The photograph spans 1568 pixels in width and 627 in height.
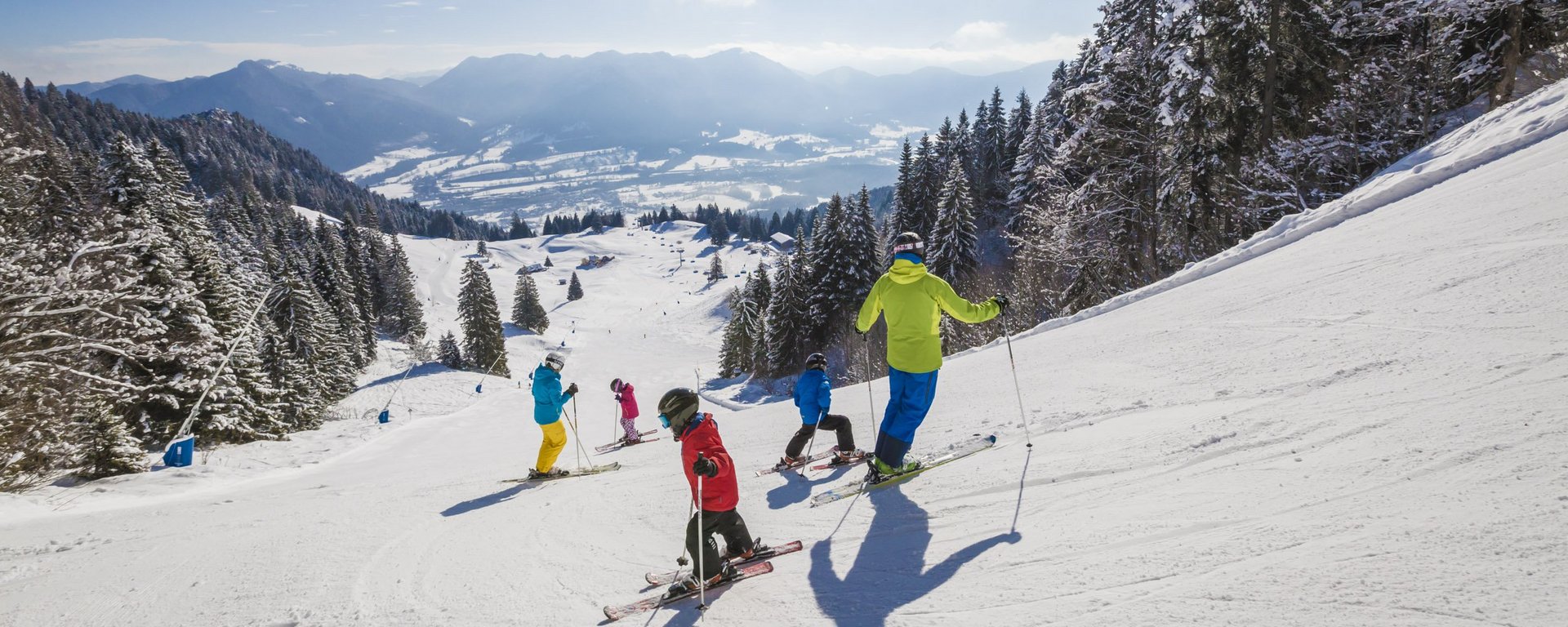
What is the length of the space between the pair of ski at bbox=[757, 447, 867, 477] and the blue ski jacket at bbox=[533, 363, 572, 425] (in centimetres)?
351

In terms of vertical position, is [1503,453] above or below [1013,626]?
above

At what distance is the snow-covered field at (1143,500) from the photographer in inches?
116

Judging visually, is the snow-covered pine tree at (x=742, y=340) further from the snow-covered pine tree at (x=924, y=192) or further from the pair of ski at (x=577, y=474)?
the pair of ski at (x=577, y=474)

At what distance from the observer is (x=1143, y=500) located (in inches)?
159

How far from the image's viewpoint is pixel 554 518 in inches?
255

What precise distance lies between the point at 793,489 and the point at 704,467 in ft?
8.05

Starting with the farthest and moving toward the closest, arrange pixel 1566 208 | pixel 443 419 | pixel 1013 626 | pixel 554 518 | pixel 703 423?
pixel 443 419, pixel 554 518, pixel 1566 208, pixel 703 423, pixel 1013 626

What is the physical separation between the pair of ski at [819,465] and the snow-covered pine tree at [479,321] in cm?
5112

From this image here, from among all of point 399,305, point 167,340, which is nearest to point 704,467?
point 167,340

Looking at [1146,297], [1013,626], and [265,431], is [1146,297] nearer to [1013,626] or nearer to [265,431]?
[1013,626]

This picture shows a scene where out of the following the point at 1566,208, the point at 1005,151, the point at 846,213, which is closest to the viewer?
the point at 1566,208

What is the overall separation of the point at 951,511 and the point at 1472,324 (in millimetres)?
4277

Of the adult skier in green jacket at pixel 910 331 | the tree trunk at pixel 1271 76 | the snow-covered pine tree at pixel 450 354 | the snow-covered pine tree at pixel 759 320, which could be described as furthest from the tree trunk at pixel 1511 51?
the snow-covered pine tree at pixel 450 354

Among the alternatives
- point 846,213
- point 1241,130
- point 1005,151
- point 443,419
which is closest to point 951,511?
point 1241,130
